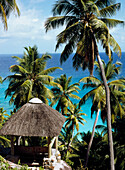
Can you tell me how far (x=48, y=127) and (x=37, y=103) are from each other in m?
1.63

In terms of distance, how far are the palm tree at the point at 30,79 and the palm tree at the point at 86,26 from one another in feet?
12.6

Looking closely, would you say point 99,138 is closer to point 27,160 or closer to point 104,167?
point 104,167

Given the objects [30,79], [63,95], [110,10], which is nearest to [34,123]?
[30,79]

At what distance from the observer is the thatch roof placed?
378 inches

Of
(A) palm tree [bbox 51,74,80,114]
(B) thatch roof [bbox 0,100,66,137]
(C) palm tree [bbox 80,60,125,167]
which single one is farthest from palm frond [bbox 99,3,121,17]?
(A) palm tree [bbox 51,74,80,114]

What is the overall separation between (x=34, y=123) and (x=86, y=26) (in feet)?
22.8

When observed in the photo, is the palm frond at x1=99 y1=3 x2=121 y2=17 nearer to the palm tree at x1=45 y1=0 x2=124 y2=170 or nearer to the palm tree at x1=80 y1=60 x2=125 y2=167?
the palm tree at x1=45 y1=0 x2=124 y2=170

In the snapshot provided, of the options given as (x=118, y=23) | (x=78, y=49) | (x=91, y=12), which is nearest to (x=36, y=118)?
(x=78, y=49)

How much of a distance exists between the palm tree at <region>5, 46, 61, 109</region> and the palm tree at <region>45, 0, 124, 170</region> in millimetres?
3853

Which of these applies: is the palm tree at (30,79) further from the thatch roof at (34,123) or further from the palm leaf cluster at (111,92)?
the thatch roof at (34,123)

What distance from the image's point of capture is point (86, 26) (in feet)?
43.1

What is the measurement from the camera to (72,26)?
42.8 ft

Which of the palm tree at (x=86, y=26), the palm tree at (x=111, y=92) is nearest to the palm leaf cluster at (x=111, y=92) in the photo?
the palm tree at (x=111, y=92)

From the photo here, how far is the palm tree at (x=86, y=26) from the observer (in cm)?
1301
